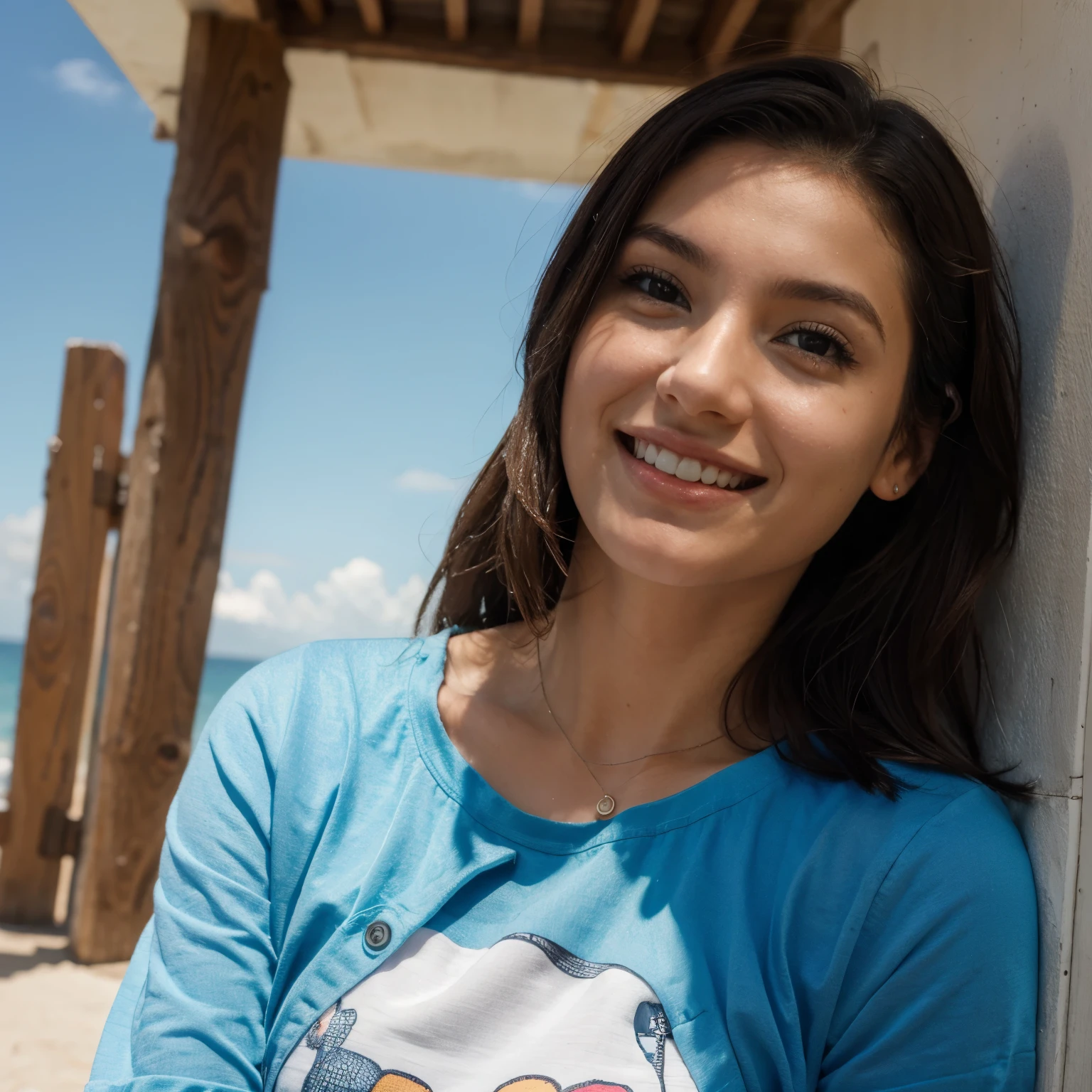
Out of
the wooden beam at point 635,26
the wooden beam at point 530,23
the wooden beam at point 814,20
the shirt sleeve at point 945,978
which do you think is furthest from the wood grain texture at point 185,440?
the shirt sleeve at point 945,978

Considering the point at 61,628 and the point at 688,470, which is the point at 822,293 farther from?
the point at 61,628

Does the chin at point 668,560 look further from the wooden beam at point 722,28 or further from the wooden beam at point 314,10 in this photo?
the wooden beam at point 314,10

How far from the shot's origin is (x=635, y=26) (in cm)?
353

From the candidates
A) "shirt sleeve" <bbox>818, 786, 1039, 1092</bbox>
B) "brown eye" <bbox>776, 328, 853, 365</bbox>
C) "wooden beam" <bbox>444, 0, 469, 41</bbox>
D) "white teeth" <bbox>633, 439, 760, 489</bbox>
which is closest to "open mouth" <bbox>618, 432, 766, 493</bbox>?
"white teeth" <bbox>633, 439, 760, 489</bbox>

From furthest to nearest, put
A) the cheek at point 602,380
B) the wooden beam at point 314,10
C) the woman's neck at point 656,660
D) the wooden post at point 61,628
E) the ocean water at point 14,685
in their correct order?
the ocean water at point 14,685, the wooden post at point 61,628, the wooden beam at point 314,10, the woman's neck at point 656,660, the cheek at point 602,380

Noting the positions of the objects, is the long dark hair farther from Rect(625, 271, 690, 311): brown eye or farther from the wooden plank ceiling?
the wooden plank ceiling

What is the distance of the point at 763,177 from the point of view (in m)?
1.53

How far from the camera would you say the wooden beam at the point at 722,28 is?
341 cm

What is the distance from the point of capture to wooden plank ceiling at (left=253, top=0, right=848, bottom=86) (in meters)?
3.70

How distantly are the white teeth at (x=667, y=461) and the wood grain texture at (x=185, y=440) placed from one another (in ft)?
8.53

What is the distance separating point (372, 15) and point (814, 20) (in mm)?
1373

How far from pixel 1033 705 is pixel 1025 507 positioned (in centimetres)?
28

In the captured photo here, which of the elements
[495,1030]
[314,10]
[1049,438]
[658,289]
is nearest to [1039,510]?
[1049,438]

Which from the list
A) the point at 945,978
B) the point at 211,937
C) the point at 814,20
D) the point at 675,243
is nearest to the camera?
the point at 945,978
